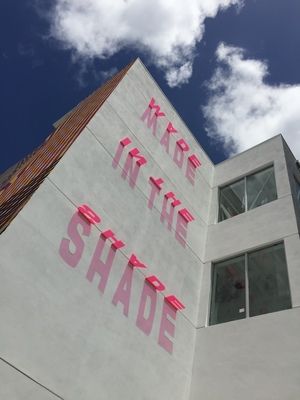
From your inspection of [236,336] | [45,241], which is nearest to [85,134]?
[45,241]

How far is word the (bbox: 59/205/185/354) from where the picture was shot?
8.20 metres

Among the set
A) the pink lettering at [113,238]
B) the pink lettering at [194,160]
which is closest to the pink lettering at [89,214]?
the pink lettering at [113,238]

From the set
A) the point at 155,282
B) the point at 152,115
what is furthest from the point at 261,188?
the point at 155,282

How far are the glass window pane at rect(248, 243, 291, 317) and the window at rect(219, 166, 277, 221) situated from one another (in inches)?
89.6

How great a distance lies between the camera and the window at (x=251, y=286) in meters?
9.91

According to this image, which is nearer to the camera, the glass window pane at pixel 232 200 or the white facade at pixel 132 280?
the white facade at pixel 132 280

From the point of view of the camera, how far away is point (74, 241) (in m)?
8.22

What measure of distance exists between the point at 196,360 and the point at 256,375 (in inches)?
67.7

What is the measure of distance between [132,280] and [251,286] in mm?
3288

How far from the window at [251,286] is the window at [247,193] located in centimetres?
226

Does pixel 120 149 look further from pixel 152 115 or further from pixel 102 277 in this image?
pixel 102 277

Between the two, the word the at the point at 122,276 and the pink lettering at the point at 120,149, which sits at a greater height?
the pink lettering at the point at 120,149

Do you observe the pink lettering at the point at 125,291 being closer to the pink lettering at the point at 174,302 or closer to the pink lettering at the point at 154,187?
the pink lettering at the point at 174,302

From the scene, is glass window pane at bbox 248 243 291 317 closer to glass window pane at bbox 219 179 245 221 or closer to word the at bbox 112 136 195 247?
word the at bbox 112 136 195 247
